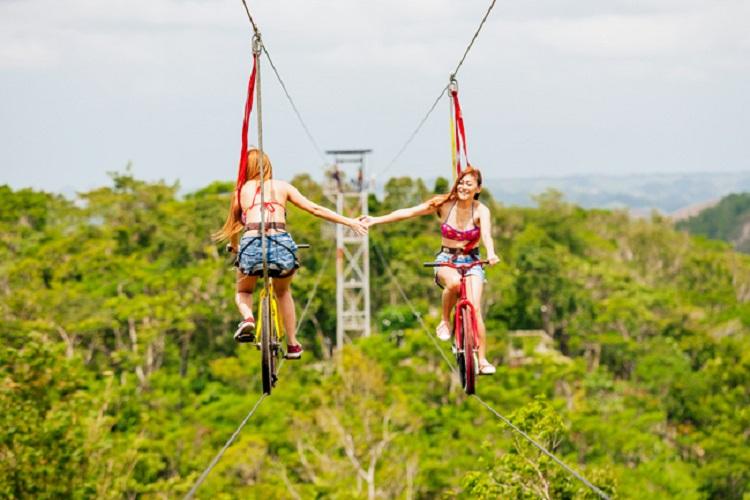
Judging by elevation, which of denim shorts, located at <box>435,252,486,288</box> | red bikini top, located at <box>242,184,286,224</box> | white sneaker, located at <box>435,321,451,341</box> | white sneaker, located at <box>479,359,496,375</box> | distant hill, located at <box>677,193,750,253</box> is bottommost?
distant hill, located at <box>677,193,750,253</box>

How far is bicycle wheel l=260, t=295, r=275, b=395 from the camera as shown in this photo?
22.0ft

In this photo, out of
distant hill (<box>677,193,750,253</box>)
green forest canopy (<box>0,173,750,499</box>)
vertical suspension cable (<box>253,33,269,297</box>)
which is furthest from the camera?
distant hill (<box>677,193,750,253</box>)

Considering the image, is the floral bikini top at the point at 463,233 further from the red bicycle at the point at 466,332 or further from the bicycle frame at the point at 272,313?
the bicycle frame at the point at 272,313

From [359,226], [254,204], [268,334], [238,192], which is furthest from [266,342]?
[359,226]

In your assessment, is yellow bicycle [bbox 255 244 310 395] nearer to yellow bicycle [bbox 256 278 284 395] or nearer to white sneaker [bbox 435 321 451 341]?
yellow bicycle [bbox 256 278 284 395]

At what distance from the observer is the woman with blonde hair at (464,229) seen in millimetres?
7070

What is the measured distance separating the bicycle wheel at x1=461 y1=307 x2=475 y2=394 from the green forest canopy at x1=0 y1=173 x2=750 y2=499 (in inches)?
181

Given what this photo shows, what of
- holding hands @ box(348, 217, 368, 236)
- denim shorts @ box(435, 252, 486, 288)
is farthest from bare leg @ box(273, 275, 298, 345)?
denim shorts @ box(435, 252, 486, 288)

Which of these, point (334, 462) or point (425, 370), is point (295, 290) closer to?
point (425, 370)

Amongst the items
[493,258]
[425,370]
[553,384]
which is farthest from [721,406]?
[493,258]

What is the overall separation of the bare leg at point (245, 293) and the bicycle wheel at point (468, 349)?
1466 millimetres

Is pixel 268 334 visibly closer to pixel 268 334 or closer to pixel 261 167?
pixel 268 334

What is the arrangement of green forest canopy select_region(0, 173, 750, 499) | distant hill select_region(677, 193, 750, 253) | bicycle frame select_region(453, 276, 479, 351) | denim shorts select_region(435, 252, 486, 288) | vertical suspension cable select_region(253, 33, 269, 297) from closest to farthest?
vertical suspension cable select_region(253, 33, 269, 297), bicycle frame select_region(453, 276, 479, 351), denim shorts select_region(435, 252, 486, 288), green forest canopy select_region(0, 173, 750, 499), distant hill select_region(677, 193, 750, 253)

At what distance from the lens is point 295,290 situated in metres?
37.4
